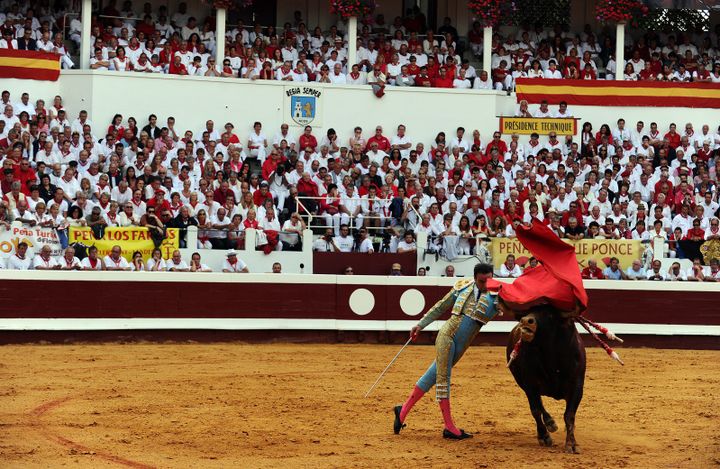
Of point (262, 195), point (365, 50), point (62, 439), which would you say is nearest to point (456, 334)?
point (62, 439)

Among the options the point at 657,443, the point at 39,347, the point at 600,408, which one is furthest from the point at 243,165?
the point at 657,443

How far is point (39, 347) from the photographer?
53.6 ft

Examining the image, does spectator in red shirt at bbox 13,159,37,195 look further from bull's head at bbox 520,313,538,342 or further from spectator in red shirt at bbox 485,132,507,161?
bull's head at bbox 520,313,538,342

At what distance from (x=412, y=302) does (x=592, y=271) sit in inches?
116

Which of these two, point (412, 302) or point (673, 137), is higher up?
point (673, 137)

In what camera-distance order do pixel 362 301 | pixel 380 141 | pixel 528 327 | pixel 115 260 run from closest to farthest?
1. pixel 528 327
2. pixel 115 260
3. pixel 362 301
4. pixel 380 141

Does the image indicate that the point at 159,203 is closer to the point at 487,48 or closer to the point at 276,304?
the point at 276,304

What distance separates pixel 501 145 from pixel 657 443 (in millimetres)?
13769

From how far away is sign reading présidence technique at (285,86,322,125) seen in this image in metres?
23.9

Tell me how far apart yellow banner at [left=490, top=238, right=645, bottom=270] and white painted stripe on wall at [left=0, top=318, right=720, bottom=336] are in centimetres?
106

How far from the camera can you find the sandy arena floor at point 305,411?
9.25 metres

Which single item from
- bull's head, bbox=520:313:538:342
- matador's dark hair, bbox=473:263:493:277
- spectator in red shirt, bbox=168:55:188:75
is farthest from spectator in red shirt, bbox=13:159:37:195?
bull's head, bbox=520:313:538:342

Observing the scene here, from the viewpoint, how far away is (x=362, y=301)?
59.2 ft

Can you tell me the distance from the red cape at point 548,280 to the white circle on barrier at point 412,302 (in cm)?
862
